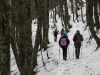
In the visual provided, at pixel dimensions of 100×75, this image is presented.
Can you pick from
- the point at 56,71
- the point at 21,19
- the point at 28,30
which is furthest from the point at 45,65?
the point at 21,19

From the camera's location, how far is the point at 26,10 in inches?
344

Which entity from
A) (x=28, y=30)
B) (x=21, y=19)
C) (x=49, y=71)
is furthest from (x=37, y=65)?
(x=21, y=19)

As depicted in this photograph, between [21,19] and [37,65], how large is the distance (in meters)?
4.74

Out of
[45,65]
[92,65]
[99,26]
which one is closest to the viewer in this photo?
[92,65]

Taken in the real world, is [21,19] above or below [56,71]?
above

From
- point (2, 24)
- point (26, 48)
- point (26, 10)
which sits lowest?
point (26, 48)

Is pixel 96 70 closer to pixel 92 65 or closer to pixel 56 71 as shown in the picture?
pixel 92 65

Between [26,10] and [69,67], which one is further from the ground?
[26,10]

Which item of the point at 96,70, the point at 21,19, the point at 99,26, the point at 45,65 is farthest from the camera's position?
the point at 99,26

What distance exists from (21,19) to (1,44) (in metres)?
3.82

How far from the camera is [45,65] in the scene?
38.2 feet

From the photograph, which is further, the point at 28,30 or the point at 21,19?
the point at 28,30

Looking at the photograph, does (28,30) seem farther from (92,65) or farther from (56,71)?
(92,65)

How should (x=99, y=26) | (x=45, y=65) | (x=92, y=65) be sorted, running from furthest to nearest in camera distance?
(x=99, y=26) → (x=45, y=65) → (x=92, y=65)
